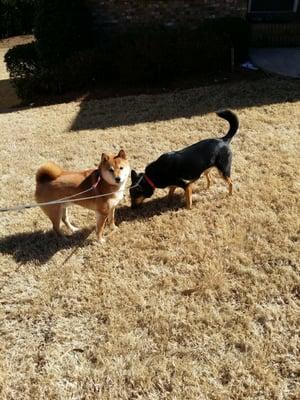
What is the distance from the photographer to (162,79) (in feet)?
29.0

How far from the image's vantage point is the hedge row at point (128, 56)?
27.7 feet

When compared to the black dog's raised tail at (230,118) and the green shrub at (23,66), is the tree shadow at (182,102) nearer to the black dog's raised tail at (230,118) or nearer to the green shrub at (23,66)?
the green shrub at (23,66)

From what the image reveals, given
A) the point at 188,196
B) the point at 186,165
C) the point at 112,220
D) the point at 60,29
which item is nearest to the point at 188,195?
the point at 188,196

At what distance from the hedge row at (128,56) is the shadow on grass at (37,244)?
5306 millimetres

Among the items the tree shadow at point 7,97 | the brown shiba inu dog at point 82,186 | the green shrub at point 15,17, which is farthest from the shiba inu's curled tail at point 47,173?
the green shrub at point 15,17

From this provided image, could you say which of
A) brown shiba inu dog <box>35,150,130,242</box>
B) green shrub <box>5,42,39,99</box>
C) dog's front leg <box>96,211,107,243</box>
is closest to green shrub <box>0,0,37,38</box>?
green shrub <box>5,42,39,99</box>

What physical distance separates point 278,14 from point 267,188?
23.9 feet

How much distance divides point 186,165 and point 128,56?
5.11 meters

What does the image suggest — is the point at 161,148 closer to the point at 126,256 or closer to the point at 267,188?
the point at 267,188

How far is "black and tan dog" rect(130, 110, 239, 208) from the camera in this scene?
427 centimetres

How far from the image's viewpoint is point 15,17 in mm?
15797

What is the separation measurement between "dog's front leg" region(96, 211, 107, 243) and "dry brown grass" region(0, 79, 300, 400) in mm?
117

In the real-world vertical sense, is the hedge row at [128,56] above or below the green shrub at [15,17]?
below

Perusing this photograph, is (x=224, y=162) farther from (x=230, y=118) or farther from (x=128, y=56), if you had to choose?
(x=128, y=56)
